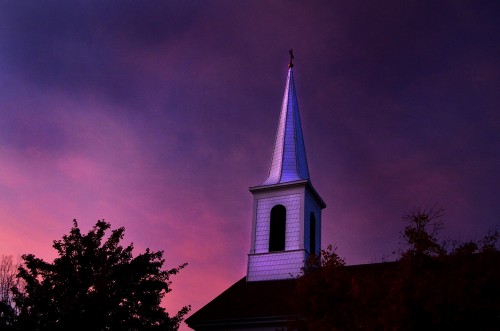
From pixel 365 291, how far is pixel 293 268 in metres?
13.5

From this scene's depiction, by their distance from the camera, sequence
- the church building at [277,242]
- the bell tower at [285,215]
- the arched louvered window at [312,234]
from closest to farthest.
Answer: the church building at [277,242] → the bell tower at [285,215] → the arched louvered window at [312,234]

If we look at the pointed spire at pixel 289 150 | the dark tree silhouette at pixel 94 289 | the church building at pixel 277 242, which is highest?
the pointed spire at pixel 289 150

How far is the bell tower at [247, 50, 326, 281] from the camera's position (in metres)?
34.4

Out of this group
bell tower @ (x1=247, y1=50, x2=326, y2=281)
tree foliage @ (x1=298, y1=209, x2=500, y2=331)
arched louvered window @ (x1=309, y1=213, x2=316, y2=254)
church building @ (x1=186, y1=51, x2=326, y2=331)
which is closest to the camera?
tree foliage @ (x1=298, y1=209, x2=500, y2=331)

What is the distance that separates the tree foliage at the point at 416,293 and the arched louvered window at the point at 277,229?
11505 mm

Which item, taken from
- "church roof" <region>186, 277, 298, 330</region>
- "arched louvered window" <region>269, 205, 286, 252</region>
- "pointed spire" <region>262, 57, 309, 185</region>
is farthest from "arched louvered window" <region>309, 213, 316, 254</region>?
"church roof" <region>186, 277, 298, 330</region>

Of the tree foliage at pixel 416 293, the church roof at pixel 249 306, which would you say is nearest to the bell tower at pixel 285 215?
the church roof at pixel 249 306

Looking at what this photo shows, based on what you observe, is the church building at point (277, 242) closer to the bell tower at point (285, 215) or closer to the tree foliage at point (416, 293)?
the bell tower at point (285, 215)

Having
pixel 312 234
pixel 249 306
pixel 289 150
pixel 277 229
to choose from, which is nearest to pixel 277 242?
pixel 277 229

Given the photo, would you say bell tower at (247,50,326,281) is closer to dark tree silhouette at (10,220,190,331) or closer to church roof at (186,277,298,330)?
church roof at (186,277,298,330)

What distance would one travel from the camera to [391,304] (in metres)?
18.9

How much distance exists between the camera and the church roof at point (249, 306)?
97.0ft

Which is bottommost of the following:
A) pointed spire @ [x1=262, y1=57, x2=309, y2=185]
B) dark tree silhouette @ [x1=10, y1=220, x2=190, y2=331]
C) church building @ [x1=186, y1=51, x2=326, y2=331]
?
dark tree silhouette @ [x1=10, y1=220, x2=190, y2=331]

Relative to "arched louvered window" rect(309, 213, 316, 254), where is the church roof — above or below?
below
